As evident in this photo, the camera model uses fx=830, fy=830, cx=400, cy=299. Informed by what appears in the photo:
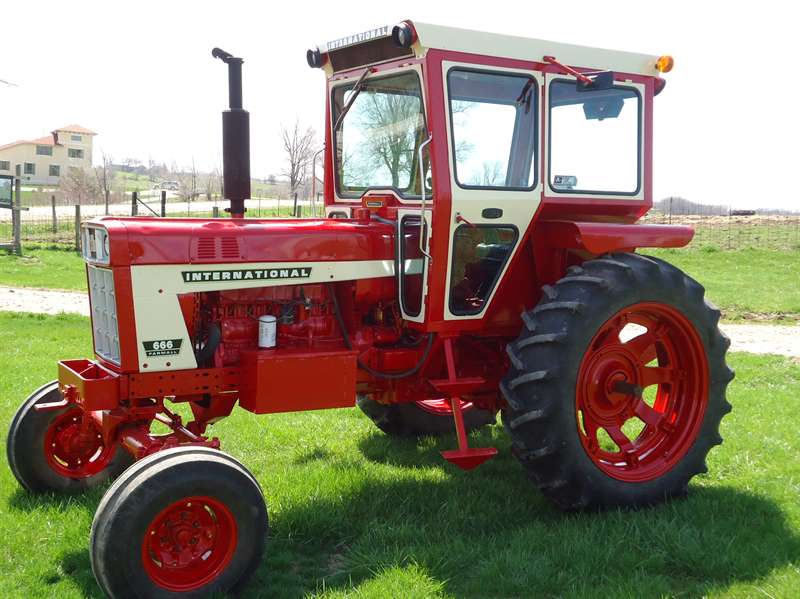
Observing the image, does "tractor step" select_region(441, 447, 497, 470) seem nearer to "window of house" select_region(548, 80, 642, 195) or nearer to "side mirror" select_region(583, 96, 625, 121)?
"window of house" select_region(548, 80, 642, 195)

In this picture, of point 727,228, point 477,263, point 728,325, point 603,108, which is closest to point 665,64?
point 603,108

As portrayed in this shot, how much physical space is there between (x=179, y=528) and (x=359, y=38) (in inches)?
117

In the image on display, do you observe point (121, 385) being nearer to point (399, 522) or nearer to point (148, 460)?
point (148, 460)

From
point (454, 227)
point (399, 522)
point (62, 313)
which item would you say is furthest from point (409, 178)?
point (62, 313)

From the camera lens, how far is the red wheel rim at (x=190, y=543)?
12.6 feet

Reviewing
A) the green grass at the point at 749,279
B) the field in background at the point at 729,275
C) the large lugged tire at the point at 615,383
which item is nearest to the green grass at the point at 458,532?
the large lugged tire at the point at 615,383

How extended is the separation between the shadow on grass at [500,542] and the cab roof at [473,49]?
8.67 feet

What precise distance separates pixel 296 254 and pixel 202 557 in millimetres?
1674

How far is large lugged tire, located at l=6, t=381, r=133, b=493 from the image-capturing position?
16.5 feet

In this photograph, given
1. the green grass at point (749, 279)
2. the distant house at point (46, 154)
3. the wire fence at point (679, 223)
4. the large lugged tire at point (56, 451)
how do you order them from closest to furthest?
1. the large lugged tire at point (56, 451)
2. the green grass at point (749, 279)
3. the wire fence at point (679, 223)
4. the distant house at point (46, 154)

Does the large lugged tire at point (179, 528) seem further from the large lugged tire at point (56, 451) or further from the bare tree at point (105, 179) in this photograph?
the bare tree at point (105, 179)

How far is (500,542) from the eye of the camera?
175 inches

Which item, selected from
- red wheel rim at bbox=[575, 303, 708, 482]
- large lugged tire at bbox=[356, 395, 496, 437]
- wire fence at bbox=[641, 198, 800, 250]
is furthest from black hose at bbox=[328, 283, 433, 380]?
wire fence at bbox=[641, 198, 800, 250]

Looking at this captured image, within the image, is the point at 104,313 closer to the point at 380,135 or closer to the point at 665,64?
the point at 380,135
